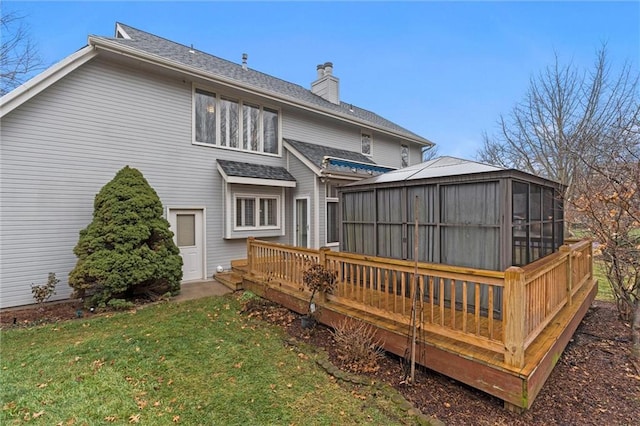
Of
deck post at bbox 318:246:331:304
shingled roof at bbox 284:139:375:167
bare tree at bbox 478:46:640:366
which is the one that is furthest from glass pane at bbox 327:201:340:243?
bare tree at bbox 478:46:640:366

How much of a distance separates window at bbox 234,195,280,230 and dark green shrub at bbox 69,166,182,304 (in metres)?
2.50

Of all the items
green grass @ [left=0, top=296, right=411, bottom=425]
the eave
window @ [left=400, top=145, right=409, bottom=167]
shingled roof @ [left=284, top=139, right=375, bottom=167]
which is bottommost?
green grass @ [left=0, top=296, right=411, bottom=425]

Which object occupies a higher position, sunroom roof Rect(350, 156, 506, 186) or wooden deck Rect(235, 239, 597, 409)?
sunroom roof Rect(350, 156, 506, 186)

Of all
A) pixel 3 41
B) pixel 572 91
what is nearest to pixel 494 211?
pixel 572 91

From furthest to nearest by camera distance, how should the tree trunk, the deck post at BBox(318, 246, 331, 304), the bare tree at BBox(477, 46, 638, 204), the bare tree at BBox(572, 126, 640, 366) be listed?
the bare tree at BBox(477, 46, 638, 204)
the deck post at BBox(318, 246, 331, 304)
the tree trunk
the bare tree at BBox(572, 126, 640, 366)

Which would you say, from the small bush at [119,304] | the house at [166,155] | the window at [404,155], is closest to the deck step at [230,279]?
the house at [166,155]

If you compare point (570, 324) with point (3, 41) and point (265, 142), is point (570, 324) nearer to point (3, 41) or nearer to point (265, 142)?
point (265, 142)

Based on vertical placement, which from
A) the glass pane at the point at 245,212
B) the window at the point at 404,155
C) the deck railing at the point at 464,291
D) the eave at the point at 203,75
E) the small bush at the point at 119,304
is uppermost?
the eave at the point at 203,75

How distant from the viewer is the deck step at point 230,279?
8008 millimetres

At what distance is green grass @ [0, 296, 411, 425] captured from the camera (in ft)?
10.4

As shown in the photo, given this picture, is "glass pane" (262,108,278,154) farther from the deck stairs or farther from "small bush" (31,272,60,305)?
"small bush" (31,272,60,305)

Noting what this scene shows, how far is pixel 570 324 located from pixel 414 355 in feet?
9.42

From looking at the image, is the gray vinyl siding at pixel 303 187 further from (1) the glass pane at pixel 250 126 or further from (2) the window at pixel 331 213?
(1) the glass pane at pixel 250 126

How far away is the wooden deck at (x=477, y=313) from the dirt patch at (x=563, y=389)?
0.79 feet
